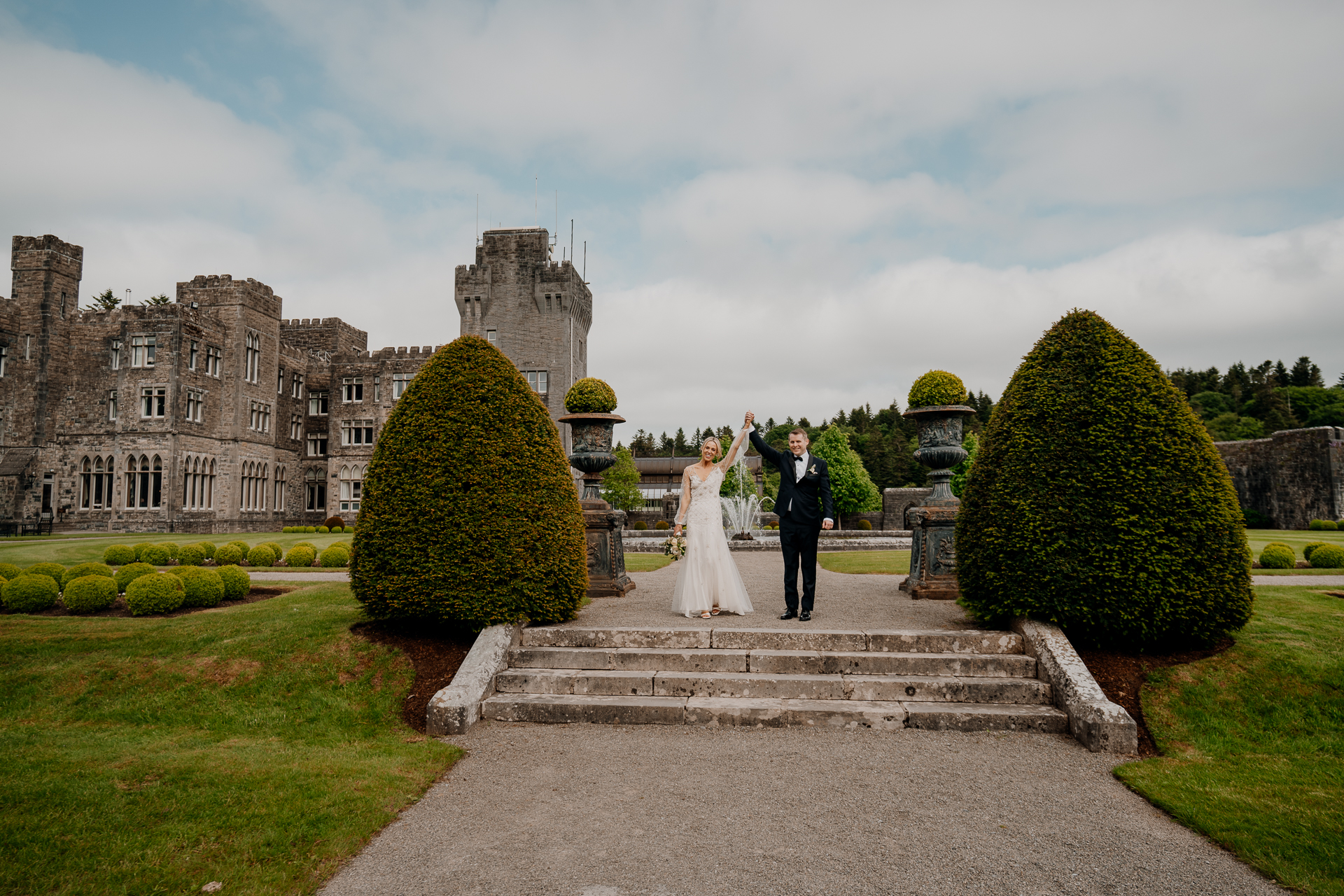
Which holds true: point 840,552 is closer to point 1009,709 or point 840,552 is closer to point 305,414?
point 1009,709

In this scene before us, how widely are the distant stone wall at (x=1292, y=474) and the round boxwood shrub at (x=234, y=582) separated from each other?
34.9 meters

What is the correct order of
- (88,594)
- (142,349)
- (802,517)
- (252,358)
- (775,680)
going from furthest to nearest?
(252,358) → (142,349) → (88,594) → (802,517) → (775,680)

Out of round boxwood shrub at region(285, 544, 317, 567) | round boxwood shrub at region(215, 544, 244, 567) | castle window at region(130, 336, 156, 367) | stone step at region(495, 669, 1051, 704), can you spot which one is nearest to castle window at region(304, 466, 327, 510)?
castle window at region(130, 336, 156, 367)

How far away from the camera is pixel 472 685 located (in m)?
6.19

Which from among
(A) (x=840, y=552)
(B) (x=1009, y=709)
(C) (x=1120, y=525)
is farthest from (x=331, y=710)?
(A) (x=840, y=552)

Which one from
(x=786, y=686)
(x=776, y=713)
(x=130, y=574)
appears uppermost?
(x=130, y=574)

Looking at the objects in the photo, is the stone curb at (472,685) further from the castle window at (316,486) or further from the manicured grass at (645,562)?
the castle window at (316,486)

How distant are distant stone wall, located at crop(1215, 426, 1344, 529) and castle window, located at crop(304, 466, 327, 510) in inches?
2089

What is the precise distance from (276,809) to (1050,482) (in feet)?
22.3

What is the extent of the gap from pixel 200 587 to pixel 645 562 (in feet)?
31.8

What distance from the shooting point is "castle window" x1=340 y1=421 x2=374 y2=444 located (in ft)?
162

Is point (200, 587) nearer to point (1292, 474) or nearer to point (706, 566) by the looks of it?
point (706, 566)

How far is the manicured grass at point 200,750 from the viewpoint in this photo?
3.60 m

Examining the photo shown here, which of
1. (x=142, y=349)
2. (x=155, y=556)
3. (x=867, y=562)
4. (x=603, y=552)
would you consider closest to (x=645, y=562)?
(x=867, y=562)
